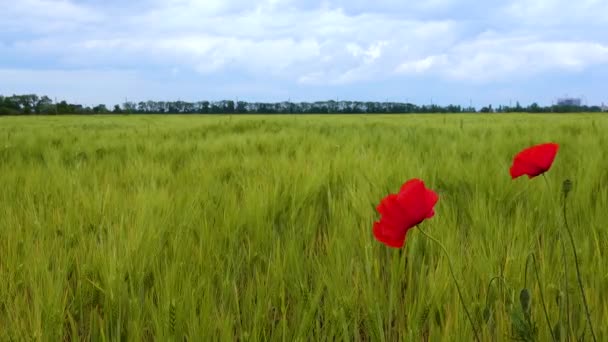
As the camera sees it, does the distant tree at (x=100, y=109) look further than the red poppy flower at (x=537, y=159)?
Yes

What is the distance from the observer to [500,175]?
1.84 metres

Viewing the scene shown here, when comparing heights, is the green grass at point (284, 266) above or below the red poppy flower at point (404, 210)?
below

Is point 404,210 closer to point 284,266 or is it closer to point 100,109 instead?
point 284,266

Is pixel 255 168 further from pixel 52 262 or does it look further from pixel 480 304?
pixel 480 304

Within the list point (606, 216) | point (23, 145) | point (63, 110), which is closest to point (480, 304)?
point (606, 216)

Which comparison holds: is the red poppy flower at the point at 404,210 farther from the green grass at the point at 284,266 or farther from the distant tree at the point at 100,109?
the distant tree at the point at 100,109

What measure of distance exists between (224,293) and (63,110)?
Result: 2329 inches

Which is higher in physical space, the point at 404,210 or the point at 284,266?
the point at 404,210

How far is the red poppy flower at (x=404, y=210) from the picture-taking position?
0.64m

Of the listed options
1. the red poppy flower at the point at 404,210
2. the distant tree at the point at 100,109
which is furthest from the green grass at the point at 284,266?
the distant tree at the point at 100,109

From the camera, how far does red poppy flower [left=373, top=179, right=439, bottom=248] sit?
2.11 ft

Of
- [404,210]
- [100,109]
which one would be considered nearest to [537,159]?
[404,210]

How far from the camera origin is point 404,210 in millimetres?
650

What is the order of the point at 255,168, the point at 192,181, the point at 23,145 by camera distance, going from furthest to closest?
the point at 23,145 → the point at 255,168 → the point at 192,181
